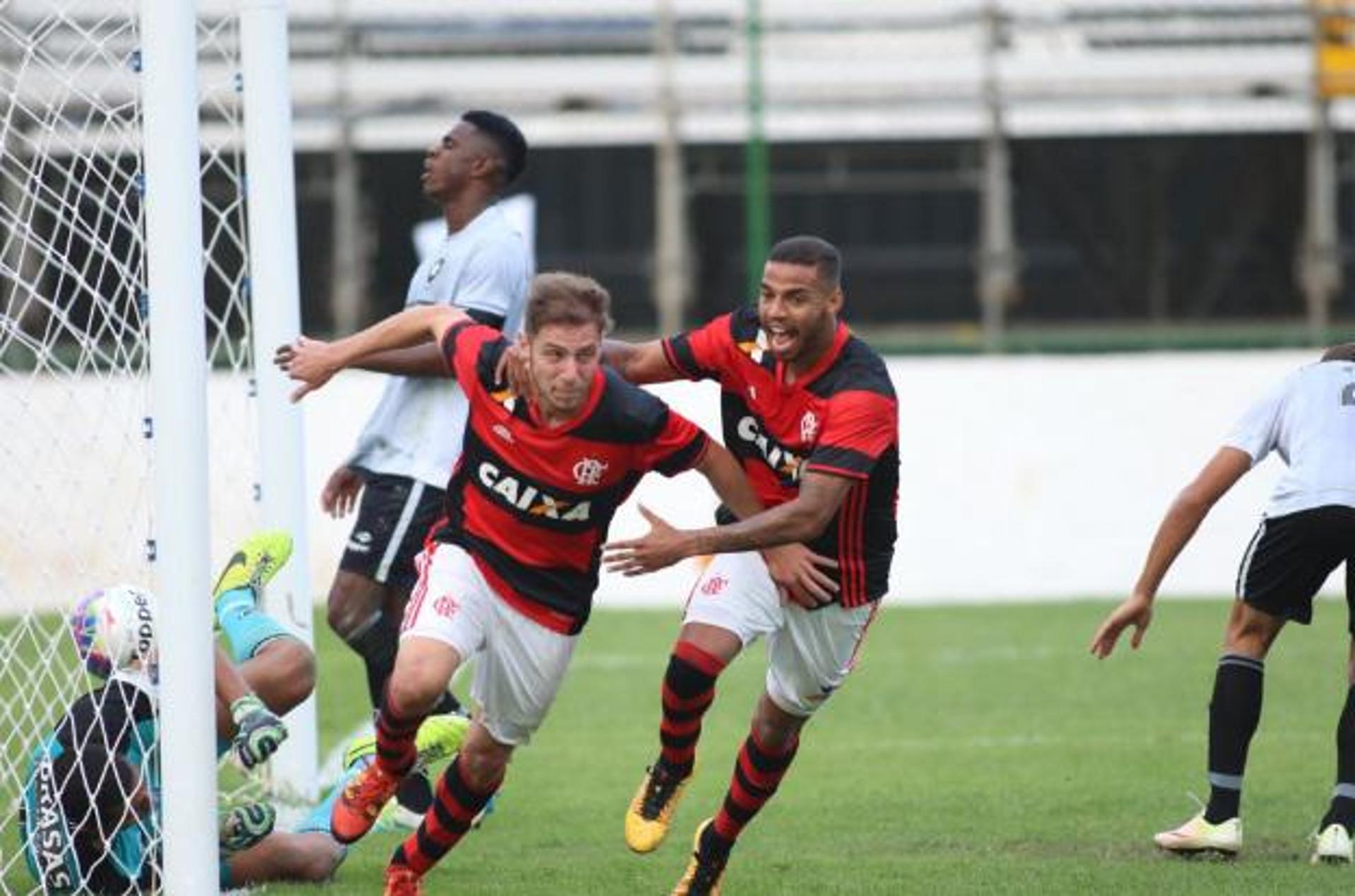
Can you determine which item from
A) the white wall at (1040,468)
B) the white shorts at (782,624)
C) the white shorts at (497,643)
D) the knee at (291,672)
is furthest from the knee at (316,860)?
the white wall at (1040,468)

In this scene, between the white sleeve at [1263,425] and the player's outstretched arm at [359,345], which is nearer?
the player's outstretched arm at [359,345]

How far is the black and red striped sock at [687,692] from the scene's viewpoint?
7117 millimetres

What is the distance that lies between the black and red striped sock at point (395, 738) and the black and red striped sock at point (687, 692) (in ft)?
2.60

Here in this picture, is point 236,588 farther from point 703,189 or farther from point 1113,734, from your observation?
point 703,189

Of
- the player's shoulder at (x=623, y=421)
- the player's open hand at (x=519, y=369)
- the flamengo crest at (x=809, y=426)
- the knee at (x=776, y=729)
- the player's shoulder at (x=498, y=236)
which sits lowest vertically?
the knee at (x=776, y=729)

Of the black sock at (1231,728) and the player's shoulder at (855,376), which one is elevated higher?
the player's shoulder at (855,376)

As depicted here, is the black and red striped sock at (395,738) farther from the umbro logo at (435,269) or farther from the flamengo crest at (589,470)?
the umbro logo at (435,269)

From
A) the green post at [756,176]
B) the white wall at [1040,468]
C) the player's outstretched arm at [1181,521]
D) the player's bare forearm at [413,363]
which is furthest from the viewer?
the green post at [756,176]

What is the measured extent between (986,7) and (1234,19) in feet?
7.59

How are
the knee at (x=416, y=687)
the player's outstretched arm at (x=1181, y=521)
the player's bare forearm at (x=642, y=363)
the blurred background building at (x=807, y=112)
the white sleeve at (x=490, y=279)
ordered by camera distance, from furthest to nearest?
the blurred background building at (x=807, y=112)
the white sleeve at (x=490, y=279)
the player's outstretched arm at (x=1181, y=521)
the player's bare forearm at (x=642, y=363)
the knee at (x=416, y=687)

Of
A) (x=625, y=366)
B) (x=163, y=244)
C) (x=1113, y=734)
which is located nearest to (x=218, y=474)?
(x=1113, y=734)

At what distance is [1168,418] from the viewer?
16.3 meters

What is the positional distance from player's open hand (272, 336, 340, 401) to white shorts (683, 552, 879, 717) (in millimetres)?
1362

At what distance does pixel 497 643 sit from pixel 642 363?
1114mm
